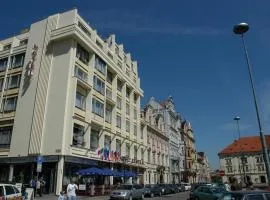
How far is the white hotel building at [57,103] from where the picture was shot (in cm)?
3155

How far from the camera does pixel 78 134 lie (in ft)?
111

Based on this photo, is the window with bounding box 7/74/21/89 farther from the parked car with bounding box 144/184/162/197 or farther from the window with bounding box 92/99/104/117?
the parked car with bounding box 144/184/162/197

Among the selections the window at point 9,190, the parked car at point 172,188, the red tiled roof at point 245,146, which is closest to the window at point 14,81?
the window at point 9,190

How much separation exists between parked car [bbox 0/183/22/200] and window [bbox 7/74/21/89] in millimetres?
22807

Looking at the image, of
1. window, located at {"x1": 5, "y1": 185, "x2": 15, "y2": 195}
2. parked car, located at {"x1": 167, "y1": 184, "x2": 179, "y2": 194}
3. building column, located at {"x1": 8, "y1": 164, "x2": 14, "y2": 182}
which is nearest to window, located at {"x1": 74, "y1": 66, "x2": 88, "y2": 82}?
building column, located at {"x1": 8, "y1": 164, "x2": 14, "y2": 182}

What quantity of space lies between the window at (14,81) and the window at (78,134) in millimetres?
9823

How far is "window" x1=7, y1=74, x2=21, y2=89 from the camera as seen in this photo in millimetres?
37156

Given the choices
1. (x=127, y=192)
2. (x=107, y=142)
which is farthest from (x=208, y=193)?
(x=107, y=142)

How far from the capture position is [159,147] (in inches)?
2564

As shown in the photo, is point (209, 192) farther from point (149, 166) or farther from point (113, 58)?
point (149, 166)

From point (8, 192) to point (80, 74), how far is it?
21.8 metres

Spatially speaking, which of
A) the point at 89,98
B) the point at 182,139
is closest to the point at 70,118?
the point at 89,98

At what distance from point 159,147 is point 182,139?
2667 centimetres

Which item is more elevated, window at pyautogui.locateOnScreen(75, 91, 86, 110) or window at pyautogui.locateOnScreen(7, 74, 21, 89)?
window at pyautogui.locateOnScreen(7, 74, 21, 89)
